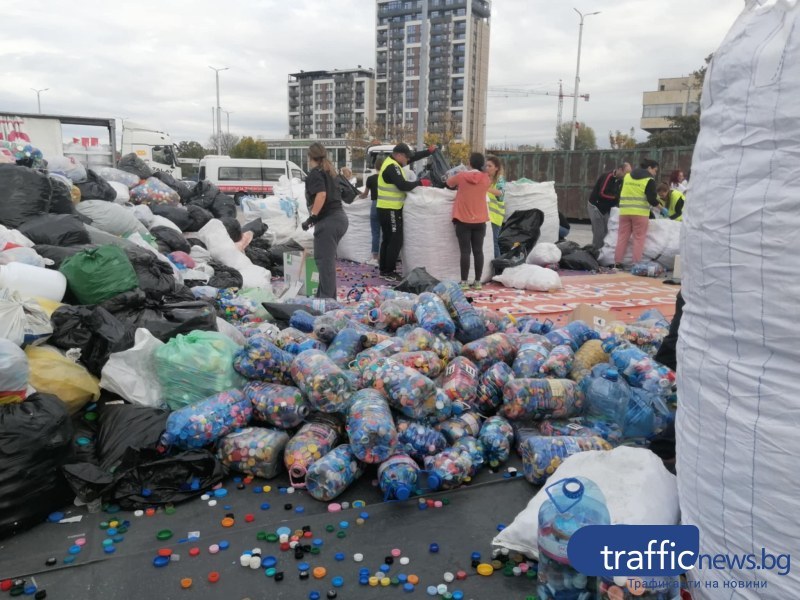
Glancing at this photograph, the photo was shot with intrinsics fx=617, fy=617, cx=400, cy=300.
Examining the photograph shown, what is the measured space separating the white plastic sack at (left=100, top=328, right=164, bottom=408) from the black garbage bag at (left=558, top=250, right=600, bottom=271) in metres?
7.03

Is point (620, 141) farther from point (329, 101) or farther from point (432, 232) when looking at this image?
point (329, 101)

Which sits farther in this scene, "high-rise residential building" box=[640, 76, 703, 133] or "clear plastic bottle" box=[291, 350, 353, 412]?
"high-rise residential building" box=[640, 76, 703, 133]

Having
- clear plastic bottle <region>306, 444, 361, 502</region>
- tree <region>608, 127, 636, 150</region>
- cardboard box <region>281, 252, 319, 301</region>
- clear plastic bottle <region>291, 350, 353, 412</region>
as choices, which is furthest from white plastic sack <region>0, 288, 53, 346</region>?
tree <region>608, 127, 636, 150</region>

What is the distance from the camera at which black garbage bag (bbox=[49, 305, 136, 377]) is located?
339 cm

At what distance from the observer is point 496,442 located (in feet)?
10.2

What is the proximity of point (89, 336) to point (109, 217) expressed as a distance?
10.6ft

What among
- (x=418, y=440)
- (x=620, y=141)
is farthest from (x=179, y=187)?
(x=620, y=141)

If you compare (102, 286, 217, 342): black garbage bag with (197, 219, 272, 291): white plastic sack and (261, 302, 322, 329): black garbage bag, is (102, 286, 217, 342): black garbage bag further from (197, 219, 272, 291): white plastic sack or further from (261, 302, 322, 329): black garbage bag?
(197, 219, 272, 291): white plastic sack

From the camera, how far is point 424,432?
9.94 feet

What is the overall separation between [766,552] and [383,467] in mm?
1598

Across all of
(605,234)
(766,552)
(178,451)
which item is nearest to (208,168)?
(605,234)

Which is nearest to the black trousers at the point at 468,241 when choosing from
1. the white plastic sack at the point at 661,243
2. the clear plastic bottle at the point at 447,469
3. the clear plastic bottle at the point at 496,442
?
the white plastic sack at the point at 661,243

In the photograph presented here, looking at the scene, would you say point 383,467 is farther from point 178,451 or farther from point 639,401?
point 639,401

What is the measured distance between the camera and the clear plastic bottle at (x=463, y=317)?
4078 mm
